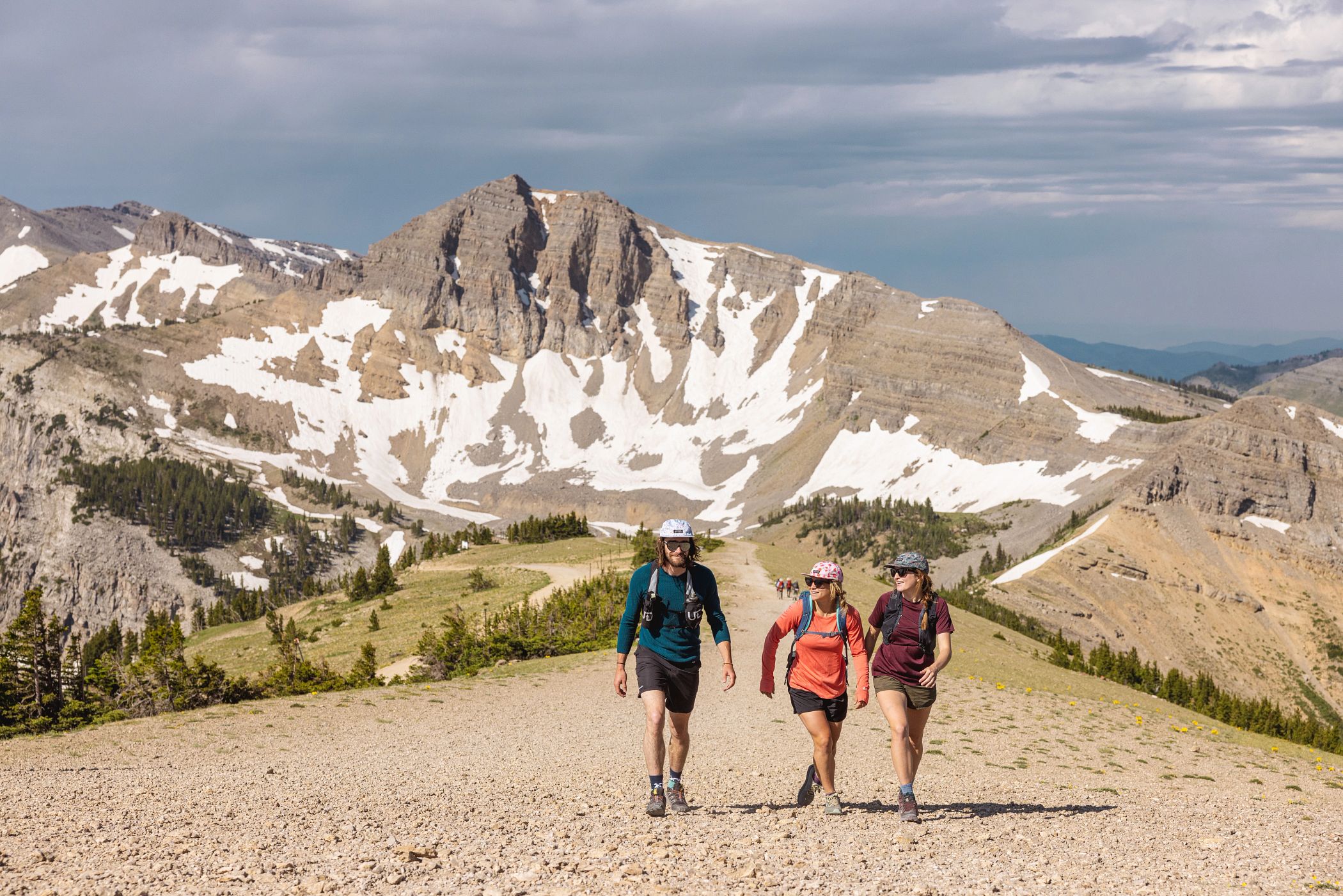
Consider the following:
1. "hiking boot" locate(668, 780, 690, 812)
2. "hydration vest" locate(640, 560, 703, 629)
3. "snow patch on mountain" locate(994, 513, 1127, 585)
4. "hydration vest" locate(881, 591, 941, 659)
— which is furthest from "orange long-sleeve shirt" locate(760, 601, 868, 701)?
"snow patch on mountain" locate(994, 513, 1127, 585)

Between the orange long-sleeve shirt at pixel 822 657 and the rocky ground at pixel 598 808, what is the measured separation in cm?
173

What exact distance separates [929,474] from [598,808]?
168743 mm

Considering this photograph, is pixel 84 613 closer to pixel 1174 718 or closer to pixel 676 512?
pixel 676 512

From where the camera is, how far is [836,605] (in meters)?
14.5

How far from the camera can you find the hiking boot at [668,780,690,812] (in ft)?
45.6

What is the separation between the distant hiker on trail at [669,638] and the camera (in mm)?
13656

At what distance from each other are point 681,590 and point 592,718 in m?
11.9

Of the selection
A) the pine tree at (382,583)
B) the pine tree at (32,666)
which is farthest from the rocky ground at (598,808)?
the pine tree at (382,583)

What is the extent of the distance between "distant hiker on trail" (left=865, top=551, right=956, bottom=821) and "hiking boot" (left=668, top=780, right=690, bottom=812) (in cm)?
296

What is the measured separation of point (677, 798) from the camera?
14.0m

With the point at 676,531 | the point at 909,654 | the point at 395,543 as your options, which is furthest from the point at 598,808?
the point at 395,543

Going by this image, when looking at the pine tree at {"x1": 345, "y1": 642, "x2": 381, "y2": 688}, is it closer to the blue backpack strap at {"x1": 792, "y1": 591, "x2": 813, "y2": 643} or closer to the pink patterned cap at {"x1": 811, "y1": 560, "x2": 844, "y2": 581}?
the blue backpack strap at {"x1": 792, "y1": 591, "x2": 813, "y2": 643}

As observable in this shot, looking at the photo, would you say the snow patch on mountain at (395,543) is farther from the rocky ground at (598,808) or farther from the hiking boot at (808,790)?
the hiking boot at (808,790)

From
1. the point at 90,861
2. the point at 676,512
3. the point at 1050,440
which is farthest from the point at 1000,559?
the point at 90,861
